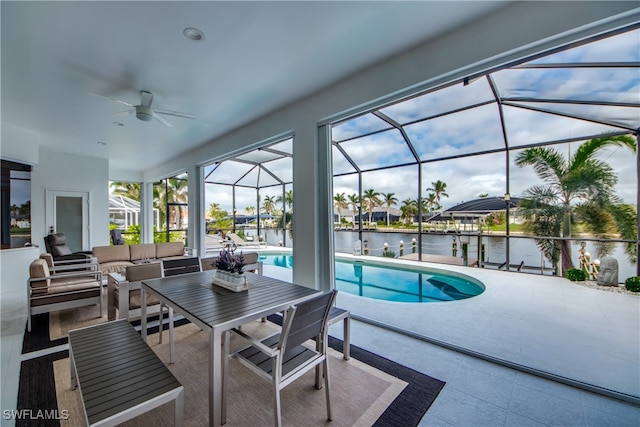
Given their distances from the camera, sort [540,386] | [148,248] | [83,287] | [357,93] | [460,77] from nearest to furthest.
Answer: [540,386] → [460,77] → [357,93] → [83,287] → [148,248]

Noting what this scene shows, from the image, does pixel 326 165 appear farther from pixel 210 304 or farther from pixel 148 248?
pixel 148 248

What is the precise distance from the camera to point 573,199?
194 inches

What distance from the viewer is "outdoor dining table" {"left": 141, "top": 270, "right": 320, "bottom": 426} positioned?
1.59 metres

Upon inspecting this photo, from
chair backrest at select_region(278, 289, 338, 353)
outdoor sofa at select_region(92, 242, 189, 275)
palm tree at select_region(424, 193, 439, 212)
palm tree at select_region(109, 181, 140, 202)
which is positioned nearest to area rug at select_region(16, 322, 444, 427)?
chair backrest at select_region(278, 289, 338, 353)

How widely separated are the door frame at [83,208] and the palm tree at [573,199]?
35.4 feet

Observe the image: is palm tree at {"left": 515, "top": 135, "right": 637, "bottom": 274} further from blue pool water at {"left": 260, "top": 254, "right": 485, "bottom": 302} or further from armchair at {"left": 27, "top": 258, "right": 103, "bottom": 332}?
armchair at {"left": 27, "top": 258, "right": 103, "bottom": 332}

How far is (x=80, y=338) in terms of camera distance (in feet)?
6.47

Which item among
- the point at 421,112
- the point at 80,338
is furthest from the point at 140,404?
the point at 421,112

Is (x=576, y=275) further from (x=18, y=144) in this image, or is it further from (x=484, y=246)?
(x=18, y=144)

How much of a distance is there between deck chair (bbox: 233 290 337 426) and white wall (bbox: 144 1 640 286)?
186 cm

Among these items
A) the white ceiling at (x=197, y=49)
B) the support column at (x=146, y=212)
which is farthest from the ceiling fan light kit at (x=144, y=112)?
the support column at (x=146, y=212)

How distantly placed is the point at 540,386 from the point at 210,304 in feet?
8.97

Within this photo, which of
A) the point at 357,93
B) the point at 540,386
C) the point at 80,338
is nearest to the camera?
the point at 80,338

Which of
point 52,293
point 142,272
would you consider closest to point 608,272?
point 142,272
